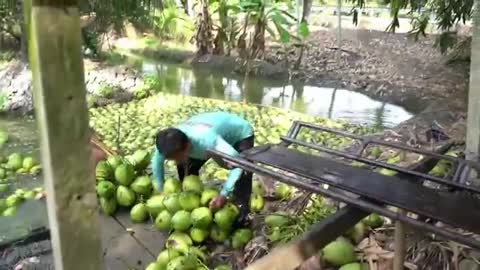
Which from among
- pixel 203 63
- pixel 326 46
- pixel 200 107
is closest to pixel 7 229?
pixel 200 107

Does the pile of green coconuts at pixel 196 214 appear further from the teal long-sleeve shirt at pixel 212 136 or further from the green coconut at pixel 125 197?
the teal long-sleeve shirt at pixel 212 136

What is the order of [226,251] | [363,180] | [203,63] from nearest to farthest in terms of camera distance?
[363,180] < [226,251] < [203,63]

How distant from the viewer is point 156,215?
9.82 ft

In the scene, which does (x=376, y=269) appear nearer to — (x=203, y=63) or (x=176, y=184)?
(x=176, y=184)

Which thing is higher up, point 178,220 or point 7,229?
point 178,220

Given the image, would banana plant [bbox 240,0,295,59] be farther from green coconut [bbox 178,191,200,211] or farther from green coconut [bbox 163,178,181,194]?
green coconut [bbox 178,191,200,211]

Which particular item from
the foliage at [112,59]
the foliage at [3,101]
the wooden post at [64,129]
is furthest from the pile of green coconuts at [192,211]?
the foliage at [112,59]

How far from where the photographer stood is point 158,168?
121 inches

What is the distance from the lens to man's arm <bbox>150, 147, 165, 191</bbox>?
9.87ft

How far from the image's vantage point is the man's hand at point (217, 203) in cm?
274

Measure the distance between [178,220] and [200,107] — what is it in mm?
5656

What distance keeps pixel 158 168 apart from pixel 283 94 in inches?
287

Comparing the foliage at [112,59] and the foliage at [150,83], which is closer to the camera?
the foliage at [150,83]

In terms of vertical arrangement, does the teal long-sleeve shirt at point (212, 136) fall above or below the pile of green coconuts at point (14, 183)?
above
